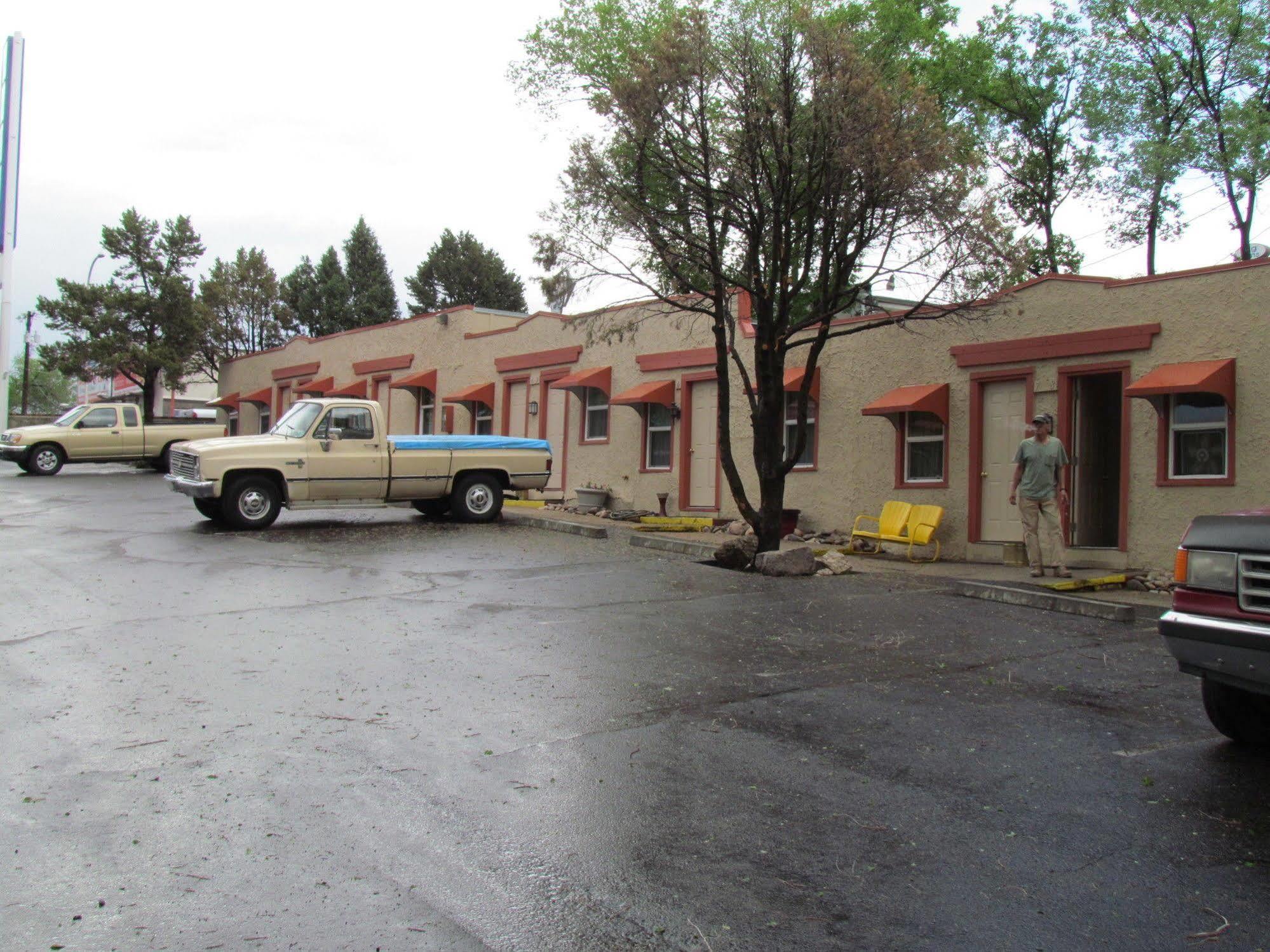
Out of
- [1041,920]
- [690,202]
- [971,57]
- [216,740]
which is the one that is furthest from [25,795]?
[971,57]

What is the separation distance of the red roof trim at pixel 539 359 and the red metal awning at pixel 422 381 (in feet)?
9.64

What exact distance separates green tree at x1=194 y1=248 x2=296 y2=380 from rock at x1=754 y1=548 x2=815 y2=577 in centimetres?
3810

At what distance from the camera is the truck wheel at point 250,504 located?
14.9 m

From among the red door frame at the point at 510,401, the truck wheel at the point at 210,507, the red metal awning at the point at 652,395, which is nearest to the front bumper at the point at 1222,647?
the truck wheel at the point at 210,507

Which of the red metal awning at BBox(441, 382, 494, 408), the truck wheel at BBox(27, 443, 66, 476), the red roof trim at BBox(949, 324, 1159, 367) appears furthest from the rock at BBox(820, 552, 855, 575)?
the truck wheel at BBox(27, 443, 66, 476)

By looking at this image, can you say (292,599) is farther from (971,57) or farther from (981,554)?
(971,57)

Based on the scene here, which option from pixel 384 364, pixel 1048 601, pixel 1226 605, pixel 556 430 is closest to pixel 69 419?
pixel 384 364

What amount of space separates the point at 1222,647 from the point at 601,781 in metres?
2.94

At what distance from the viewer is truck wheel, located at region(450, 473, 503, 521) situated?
16.9m

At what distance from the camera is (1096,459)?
14.6 m

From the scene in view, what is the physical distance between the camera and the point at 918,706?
638 cm

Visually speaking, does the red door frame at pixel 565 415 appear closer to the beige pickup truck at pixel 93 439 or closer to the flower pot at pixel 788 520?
the flower pot at pixel 788 520

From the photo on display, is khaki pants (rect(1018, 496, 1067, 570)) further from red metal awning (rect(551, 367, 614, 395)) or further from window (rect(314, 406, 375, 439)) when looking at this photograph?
red metal awning (rect(551, 367, 614, 395))

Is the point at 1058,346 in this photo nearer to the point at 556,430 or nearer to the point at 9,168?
the point at 556,430
